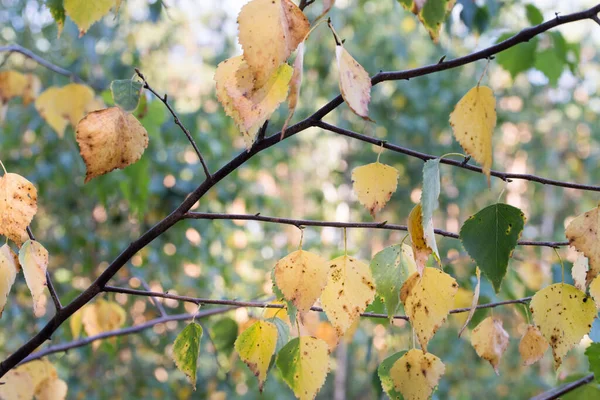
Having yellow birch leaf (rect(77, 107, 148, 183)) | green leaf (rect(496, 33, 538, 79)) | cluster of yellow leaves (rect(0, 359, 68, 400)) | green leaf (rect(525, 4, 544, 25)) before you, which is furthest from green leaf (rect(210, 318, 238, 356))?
green leaf (rect(525, 4, 544, 25))

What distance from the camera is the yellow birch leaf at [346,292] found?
0.40m

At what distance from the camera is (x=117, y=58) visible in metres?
1.97

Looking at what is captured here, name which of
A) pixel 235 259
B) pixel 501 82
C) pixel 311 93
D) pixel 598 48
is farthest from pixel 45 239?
pixel 598 48

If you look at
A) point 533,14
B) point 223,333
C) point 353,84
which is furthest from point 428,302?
point 533,14

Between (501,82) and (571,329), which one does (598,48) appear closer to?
(501,82)

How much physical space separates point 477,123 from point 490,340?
21cm

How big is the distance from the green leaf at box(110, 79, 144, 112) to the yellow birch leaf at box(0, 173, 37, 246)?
3.4 inches

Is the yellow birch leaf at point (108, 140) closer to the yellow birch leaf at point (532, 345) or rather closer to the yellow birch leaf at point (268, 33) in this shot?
the yellow birch leaf at point (268, 33)

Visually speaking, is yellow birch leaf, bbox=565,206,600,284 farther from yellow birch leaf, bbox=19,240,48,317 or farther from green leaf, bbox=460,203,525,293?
yellow birch leaf, bbox=19,240,48,317

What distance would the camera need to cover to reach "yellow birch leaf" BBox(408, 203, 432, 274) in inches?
14.0

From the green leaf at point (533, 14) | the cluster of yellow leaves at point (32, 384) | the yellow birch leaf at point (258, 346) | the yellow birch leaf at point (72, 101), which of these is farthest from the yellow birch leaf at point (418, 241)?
the green leaf at point (533, 14)

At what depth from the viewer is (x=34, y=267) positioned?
0.40m

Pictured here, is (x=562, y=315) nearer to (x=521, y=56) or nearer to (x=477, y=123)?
(x=477, y=123)

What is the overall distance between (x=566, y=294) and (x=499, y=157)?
4.06m
